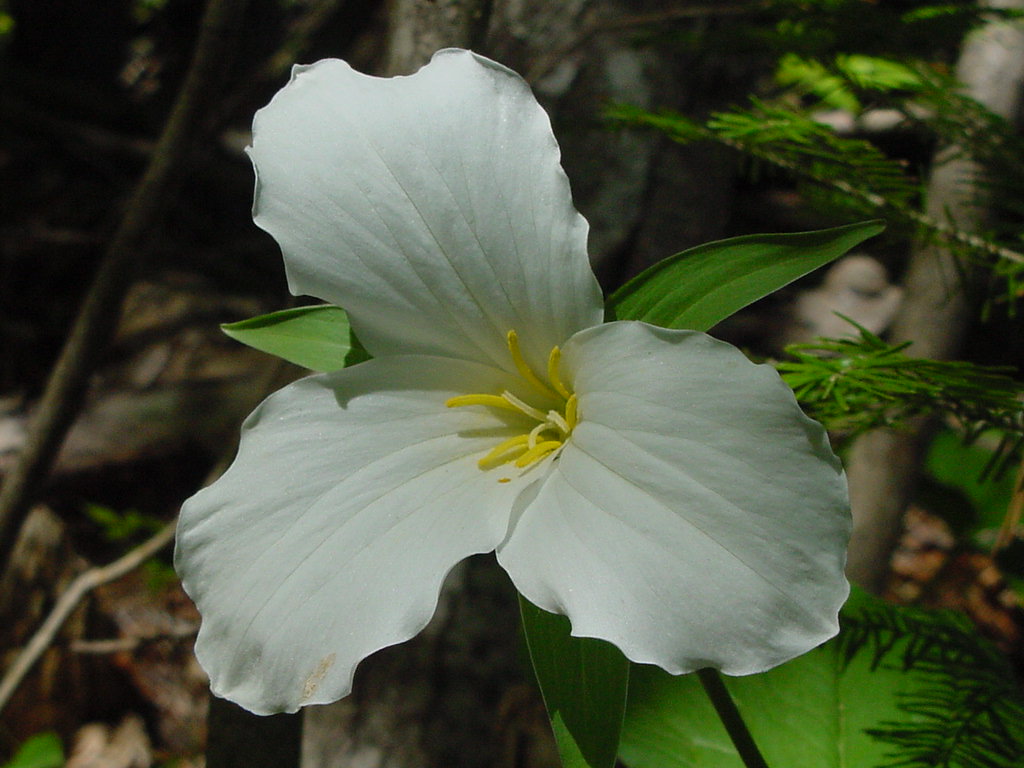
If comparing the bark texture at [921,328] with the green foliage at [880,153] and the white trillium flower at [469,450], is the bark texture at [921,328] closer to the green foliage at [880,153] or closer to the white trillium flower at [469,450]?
the green foliage at [880,153]

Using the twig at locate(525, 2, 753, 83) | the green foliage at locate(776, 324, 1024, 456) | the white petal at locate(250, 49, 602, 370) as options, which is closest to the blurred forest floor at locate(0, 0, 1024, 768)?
the twig at locate(525, 2, 753, 83)

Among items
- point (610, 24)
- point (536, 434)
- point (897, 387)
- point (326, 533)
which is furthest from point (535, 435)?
point (610, 24)

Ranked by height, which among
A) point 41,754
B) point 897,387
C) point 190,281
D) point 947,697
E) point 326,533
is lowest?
point 41,754

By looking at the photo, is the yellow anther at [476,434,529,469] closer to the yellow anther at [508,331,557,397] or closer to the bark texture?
the yellow anther at [508,331,557,397]

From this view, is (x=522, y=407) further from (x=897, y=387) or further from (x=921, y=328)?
(x=921, y=328)

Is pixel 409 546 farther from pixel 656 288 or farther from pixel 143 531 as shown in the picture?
pixel 143 531

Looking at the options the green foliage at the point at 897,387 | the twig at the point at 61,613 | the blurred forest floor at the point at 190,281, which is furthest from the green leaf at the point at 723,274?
the twig at the point at 61,613
